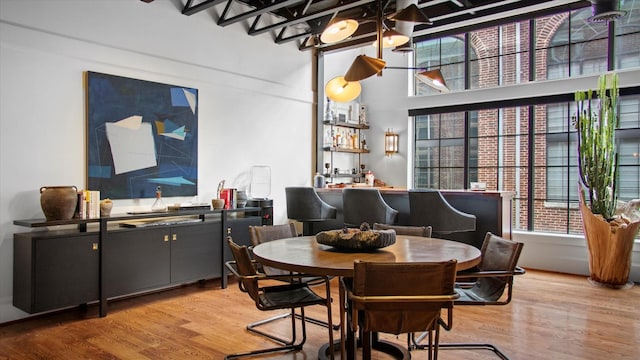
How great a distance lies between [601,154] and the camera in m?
5.27

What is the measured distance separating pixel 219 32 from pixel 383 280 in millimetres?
4593

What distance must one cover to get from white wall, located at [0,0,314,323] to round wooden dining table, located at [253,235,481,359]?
8.38 feet

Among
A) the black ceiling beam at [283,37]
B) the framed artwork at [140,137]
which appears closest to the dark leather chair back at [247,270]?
the framed artwork at [140,137]

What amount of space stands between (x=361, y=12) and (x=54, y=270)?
4576 mm

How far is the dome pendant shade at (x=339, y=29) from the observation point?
354 centimetres

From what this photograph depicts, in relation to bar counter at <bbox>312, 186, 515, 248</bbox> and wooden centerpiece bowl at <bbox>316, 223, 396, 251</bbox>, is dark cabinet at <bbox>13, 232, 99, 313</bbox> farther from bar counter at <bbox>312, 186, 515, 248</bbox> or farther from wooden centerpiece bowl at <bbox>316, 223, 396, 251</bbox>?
bar counter at <bbox>312, 186, 515, 248</bbox>

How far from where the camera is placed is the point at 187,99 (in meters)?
5.32

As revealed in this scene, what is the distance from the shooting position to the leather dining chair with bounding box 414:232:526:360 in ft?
9.02

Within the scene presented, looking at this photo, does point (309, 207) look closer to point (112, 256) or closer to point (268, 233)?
point (268, 233)

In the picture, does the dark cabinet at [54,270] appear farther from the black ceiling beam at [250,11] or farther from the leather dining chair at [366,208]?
the black ceiling beam at [250,11]

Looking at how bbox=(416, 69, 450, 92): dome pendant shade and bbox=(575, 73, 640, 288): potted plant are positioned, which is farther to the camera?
bbox=(575, 73, 640, 288): potted plant

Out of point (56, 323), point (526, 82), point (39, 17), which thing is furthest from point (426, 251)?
point (526, 82)

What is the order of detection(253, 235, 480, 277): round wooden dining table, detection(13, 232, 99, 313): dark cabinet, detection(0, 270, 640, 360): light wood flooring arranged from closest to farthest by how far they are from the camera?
1. detection(253, 235, 480, 277): round wooden dining table
2. detection(0, 270, 640, 360): light wood flooring
3. detection(13, 232, 99, 313): dark cabinet

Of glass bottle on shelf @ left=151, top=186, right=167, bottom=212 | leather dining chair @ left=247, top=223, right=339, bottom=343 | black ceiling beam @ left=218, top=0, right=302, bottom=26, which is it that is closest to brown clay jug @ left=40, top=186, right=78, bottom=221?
glass bottle on shelf @ left=151, top=186, right=167, bottom=212
